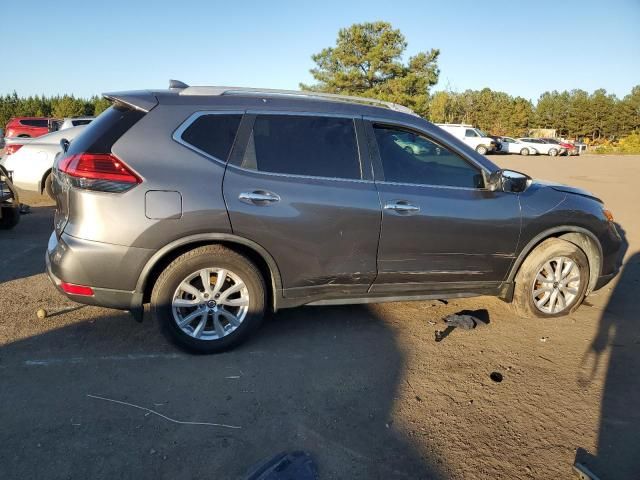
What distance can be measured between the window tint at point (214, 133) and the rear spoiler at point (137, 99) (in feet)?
1.03

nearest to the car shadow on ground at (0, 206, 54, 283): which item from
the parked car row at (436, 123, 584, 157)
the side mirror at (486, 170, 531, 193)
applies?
the side mirror at (486, 170, 531, 193)

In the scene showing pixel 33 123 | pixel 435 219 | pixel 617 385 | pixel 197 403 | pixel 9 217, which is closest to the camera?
pixel 197 403

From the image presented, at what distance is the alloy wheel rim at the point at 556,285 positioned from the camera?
4375 millimetres

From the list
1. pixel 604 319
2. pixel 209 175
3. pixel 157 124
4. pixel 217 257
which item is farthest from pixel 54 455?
pixel 604 319

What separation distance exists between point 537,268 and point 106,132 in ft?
12.1

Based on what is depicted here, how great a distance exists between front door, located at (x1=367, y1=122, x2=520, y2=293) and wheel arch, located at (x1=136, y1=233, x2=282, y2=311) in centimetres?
83

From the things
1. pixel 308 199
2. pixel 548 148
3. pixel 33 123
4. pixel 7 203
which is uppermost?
pixel 308 199

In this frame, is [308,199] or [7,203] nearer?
[308,199]

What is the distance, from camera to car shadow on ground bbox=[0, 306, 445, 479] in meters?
2.47

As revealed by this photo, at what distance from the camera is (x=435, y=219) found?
384 cm

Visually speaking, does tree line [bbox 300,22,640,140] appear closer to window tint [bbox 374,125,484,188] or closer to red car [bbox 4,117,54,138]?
red car [bbox 4,117,54,138]

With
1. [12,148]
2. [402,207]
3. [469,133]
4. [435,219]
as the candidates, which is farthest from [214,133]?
[469,133]

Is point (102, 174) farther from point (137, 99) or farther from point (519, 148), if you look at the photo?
point (519, 148)

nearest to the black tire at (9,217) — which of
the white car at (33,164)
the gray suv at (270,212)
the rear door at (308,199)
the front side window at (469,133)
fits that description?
the white car at (33,164)
